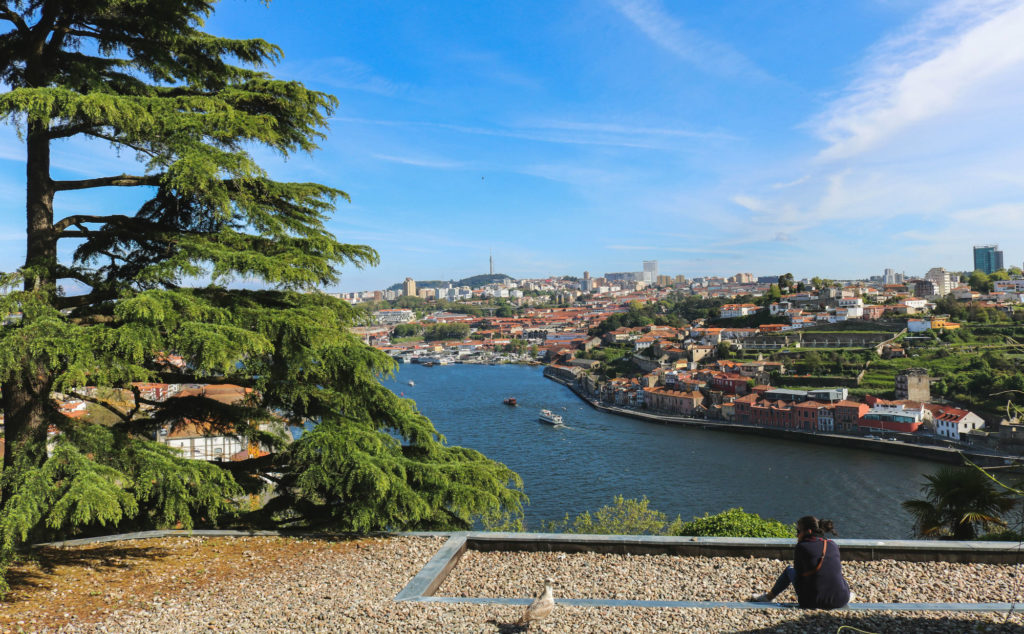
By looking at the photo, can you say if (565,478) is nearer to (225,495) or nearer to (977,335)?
(225,495)

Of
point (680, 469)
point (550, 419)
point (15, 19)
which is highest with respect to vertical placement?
point (15, 19)

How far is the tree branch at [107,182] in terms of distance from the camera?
11.3 ft

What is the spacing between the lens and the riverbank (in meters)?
20.6

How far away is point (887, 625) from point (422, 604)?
1.72m

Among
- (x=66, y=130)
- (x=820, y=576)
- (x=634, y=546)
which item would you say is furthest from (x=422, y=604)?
(x=66, y=130)

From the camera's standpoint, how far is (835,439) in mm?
23453

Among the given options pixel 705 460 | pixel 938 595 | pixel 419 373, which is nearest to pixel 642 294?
pixel 419 373

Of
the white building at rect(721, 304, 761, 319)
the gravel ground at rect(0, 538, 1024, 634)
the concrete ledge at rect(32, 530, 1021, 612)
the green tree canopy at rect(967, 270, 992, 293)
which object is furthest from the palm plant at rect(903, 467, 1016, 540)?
the green tree canopy at rect(967, 270, 992, 293)

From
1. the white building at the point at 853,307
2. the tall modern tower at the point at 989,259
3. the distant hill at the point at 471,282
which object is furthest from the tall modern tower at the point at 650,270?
the white building at the point at 853,307

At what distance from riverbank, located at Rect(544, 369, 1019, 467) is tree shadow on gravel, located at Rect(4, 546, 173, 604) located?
2004 cm

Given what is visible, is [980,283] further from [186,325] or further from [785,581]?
[186,325]

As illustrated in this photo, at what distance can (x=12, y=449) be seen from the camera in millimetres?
2916

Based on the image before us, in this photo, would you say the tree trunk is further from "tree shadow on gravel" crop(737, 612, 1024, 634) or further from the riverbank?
the riverbank

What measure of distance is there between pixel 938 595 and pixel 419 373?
47.0 meters
